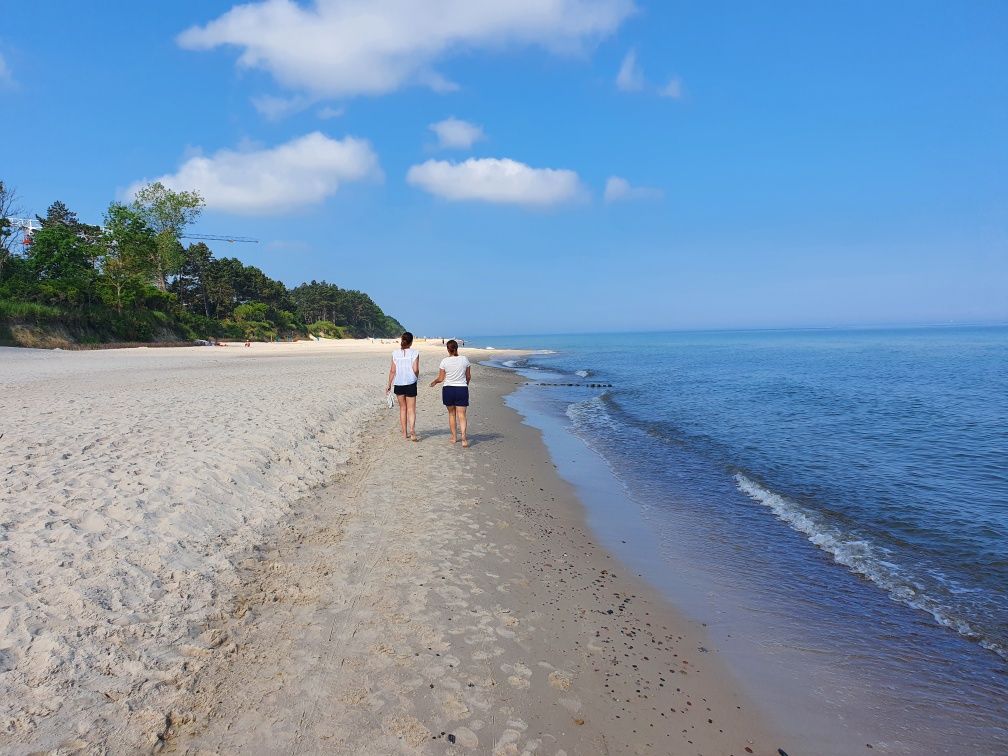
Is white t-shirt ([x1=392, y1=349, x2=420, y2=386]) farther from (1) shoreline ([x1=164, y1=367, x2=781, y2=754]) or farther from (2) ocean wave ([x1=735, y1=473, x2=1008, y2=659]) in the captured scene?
(2) ocean wave ([x1=735, y1=473, x2=1008, y2=659])

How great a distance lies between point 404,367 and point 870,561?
7947mm

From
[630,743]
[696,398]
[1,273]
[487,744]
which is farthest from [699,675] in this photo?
[1,273]

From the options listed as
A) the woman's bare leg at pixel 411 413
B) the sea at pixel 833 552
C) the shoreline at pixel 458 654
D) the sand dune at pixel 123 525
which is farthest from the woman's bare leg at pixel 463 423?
the shoreline at pixel 458 654

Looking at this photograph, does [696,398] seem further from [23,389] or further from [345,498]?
[23,389]

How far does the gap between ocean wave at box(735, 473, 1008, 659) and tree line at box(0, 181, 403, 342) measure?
4091 centimetres

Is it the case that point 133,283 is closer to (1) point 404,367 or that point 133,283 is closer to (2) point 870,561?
(1) point 404,367

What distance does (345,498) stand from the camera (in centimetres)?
721

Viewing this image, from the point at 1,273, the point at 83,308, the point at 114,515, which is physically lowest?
the point at 114,515

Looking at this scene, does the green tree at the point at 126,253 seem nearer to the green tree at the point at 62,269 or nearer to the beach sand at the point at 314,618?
the green tree at the point at 62,269

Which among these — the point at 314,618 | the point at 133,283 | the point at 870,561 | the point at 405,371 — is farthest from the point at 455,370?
the point at 133,283

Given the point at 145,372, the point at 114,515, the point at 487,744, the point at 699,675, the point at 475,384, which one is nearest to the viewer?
the point at 487,744

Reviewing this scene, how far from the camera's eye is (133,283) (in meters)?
43.4

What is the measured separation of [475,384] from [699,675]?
71.7 ft

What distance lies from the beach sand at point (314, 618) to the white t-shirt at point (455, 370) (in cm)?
265
